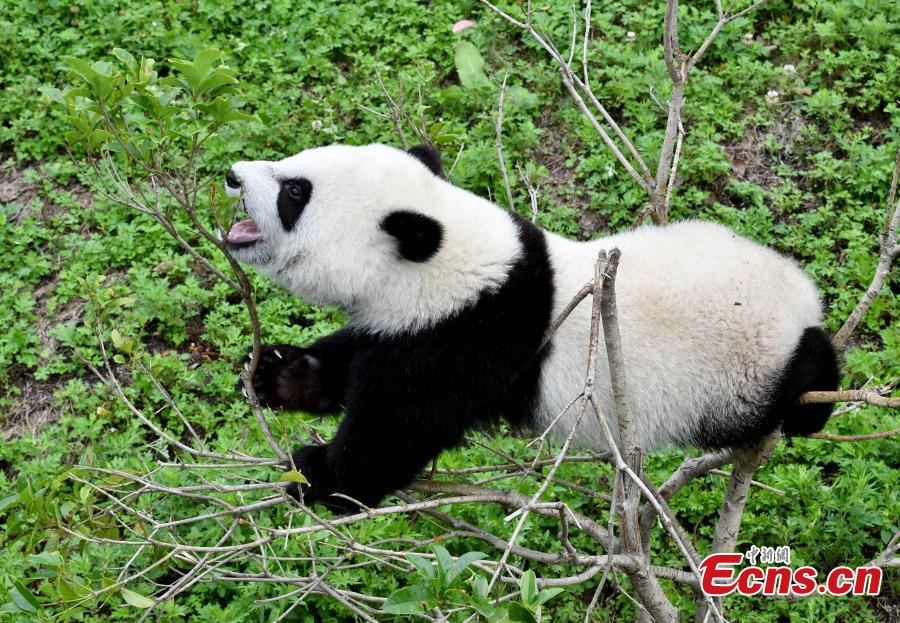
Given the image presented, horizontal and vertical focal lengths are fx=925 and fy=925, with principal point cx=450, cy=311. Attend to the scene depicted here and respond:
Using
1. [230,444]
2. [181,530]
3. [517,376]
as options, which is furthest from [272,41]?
[517,376]

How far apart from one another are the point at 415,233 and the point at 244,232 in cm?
75

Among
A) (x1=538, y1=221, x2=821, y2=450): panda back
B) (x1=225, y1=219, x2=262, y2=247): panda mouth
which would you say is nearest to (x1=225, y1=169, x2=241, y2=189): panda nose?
(x1=225, y1=219, x2=262, y2=247): panda mouth

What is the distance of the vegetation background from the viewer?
4.10 metres

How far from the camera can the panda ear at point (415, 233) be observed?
121 inches

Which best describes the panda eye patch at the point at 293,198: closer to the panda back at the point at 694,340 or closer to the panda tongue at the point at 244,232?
the panda tongue at the point at 244,232

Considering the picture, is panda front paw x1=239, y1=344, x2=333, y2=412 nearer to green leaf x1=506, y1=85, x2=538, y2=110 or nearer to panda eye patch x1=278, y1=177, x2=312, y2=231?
panda eye patch x1=278, y1=177, x2=312, y2=231

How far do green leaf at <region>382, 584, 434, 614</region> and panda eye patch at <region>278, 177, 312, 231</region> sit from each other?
1498 mm

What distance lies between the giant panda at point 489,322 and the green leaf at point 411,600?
0.82 m

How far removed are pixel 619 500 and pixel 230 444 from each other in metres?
2.16

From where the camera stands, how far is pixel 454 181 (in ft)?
18.6

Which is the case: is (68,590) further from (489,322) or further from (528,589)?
(489,322)

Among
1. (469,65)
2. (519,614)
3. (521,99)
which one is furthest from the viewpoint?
(469,65)

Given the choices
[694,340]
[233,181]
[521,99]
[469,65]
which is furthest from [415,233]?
[469,65]

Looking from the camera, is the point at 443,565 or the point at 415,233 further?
the point at 415,233
